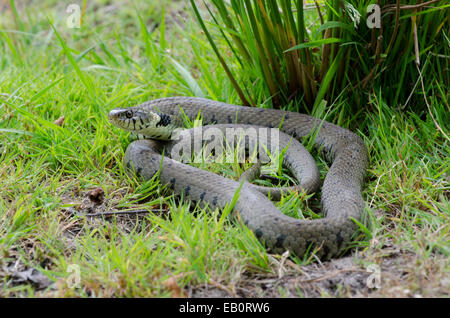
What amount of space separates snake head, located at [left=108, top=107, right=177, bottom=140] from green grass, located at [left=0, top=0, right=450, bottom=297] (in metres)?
0.26

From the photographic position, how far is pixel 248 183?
386 centimetres

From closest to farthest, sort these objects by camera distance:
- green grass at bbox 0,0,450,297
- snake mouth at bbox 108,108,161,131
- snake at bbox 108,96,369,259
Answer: green grass at bbox 0,0,450,297, snake at bbox 108,96,369,259, snake mouth at bbox 108,108,161,131

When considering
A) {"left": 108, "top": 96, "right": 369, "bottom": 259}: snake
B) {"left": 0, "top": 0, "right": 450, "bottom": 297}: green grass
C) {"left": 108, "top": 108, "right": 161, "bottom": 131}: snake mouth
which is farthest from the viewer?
{"left": 108, "top": 108, "right": 161, "bottom": 131}: snake mouth

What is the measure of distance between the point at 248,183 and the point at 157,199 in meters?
0.75

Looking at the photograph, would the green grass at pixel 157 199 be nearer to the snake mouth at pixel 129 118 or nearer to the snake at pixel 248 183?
the snake at pixel 248 183

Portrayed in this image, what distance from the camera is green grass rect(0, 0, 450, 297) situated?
2965mm

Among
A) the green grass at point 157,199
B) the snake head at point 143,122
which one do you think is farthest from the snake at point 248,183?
the green grass at point 157,199

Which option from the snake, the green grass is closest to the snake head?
the snake

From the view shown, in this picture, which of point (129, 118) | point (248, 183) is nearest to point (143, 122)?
point (129, 118)

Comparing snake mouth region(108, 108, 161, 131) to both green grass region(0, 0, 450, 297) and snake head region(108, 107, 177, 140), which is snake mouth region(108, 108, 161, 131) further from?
green grass region(0, 0, 450, 297)

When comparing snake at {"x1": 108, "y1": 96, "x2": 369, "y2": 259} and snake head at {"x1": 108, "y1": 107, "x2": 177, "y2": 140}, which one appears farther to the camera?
snake head at {"x1": 108, "y1": 107, "x2": 177, "y2": 140}

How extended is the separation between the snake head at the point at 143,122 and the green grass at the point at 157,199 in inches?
10.4
